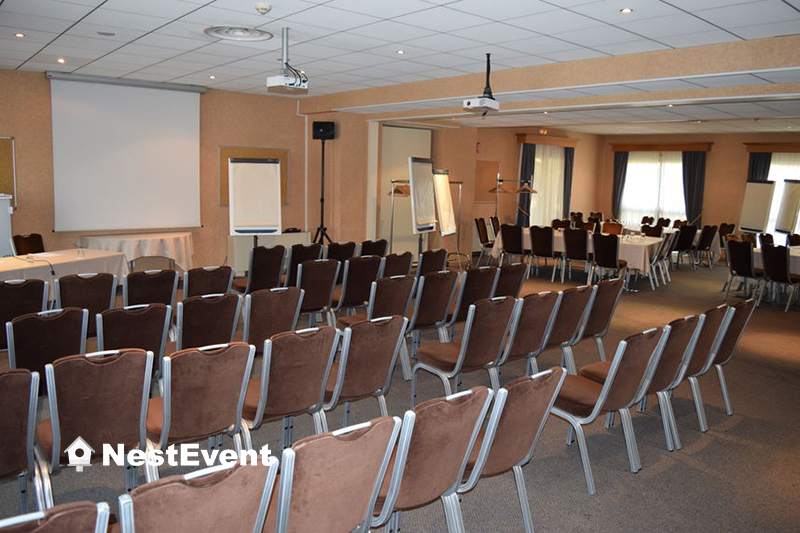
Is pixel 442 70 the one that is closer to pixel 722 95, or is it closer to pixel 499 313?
Answer: pixel 722 95

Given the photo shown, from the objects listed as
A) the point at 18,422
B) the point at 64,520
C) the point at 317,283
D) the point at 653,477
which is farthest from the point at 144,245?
the point at 64,520

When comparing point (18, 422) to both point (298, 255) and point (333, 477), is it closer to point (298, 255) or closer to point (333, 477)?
point (333, 477)

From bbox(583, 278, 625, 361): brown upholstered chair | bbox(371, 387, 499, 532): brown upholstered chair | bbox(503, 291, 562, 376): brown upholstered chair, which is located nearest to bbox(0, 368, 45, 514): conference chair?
bbox(371, 387, 499, 532): brown upholstered chair

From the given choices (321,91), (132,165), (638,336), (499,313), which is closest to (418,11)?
(499,313)

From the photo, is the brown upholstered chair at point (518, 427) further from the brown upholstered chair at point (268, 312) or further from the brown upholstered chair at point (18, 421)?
the brown upholstered chair at point (268, 312)

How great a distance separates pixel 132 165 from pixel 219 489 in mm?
8807

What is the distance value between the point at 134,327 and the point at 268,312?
0.95m

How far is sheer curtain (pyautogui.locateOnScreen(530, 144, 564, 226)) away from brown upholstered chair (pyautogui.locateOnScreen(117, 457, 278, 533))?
1520 cm

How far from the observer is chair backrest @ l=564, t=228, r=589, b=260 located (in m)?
10.6

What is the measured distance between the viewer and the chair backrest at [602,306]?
4918 mm

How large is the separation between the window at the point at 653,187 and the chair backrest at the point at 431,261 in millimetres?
11654

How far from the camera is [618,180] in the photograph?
1816cm

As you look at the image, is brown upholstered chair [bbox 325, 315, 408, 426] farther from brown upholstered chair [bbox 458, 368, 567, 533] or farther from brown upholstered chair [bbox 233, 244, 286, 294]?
brown upholstered chair [bbox 233, 244, 286, 294]

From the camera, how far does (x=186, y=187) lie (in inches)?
400
